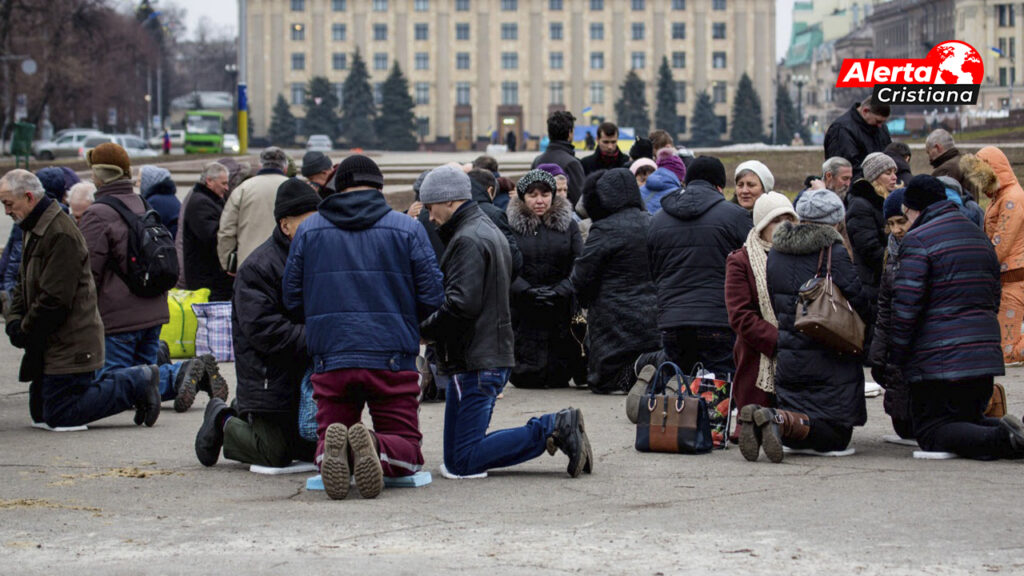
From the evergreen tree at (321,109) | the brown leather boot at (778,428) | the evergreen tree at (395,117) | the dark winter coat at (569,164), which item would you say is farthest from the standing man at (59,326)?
the evergreen tree at (321,109)

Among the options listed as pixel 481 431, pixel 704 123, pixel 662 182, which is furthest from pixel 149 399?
pixel 704 123

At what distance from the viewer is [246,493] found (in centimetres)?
782

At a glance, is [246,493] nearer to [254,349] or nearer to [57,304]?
[254,349]

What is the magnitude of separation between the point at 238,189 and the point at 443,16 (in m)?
117

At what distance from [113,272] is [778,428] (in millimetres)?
4751

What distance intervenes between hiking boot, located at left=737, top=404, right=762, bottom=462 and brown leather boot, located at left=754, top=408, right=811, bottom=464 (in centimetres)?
3

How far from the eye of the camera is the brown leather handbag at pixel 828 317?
8.31 m

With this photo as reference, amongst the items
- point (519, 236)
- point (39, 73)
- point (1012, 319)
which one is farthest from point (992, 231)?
point (39, 73)

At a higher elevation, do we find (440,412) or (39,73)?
(39,73)

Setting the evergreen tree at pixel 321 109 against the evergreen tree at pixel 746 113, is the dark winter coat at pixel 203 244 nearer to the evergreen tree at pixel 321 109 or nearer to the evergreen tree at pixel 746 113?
the evergreen tree at pixel 321 109

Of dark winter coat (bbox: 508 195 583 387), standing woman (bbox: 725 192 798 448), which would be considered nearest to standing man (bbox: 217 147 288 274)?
dark winter coat (bbox: 508 195 583 387)

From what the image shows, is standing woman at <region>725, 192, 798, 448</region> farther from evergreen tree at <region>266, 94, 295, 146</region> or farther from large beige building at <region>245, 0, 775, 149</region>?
large beige building at <region>245, 0, 775, 149</region>

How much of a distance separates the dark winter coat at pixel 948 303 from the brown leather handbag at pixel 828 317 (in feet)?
0.96

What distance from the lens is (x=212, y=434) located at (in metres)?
8.54
